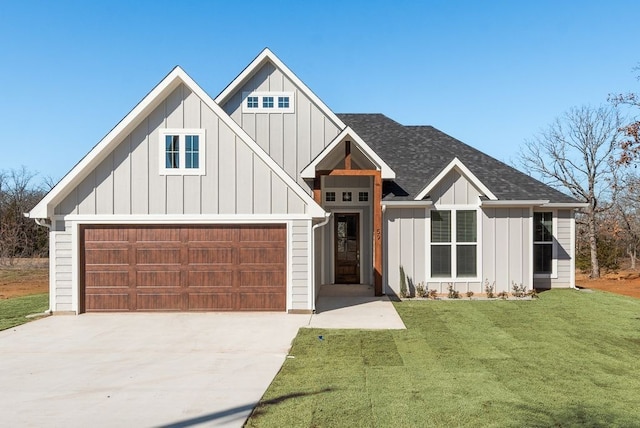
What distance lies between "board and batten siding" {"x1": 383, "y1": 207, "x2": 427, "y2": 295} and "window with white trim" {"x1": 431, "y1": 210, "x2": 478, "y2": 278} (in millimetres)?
337

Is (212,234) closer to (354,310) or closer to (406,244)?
(354,310)

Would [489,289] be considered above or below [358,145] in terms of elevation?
below

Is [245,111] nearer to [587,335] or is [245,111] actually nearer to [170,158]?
[170,158]

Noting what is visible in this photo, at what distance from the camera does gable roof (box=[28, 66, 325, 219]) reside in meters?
10.1

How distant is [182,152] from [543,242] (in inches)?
472

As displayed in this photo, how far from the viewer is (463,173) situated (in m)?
12.9

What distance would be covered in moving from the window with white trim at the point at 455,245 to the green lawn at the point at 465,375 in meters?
3.03

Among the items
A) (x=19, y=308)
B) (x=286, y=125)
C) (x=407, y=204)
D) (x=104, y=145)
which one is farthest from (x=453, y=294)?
(x=19, y=308)

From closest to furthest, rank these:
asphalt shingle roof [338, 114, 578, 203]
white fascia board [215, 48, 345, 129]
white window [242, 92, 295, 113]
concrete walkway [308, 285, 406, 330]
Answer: concrete walkway [308, 285, 406, 330]
asphalt shingle roof [338, 114, 578, 203]
white fascia board [215, 48, 345, 129]
white window [242, 92, 295, 113]

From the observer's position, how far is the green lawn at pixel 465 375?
15.2 feet

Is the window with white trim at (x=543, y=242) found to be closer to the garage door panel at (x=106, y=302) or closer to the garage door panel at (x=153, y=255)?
the garage door panel at (x=153, y=255)

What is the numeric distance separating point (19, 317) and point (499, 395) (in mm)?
11047

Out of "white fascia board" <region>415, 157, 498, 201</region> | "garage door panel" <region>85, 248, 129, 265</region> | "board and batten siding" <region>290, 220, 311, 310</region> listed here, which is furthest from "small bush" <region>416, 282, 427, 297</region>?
"garage door panel" <region>85, 248, 129, 265</region>

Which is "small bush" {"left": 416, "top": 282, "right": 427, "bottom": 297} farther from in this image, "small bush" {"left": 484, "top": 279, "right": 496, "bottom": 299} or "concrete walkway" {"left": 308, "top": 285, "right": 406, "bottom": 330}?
"small bush" {"left": 484, "top": 279, "right": 496, "bottom": 299}
